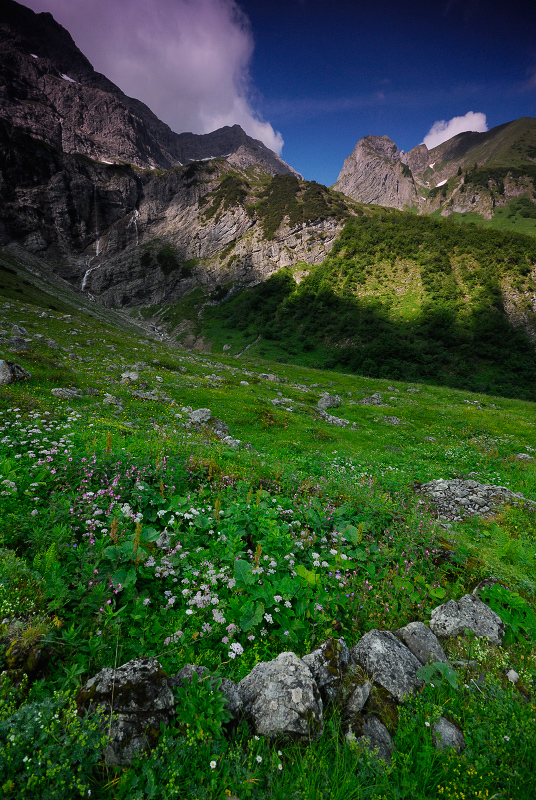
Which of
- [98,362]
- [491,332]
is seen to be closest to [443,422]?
[98,362]

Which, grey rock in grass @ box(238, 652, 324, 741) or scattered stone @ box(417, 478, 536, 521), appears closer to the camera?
grey rock in grass @ box(238, 652, 324, 741)

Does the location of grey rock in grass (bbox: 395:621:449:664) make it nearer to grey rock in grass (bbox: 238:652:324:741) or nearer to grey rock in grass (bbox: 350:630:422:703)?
grey rock in grass (bbox: 350:630:422:703)

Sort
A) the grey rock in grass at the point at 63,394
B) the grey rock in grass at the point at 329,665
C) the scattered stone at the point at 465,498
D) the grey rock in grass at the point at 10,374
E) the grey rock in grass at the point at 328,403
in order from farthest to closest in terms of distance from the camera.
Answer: the grey rock in grass at the point at 328,403 < the grey rock in grass at the point at 63,394 < the grey rock in grass at the point at 10,374 < the scattered stone at the point at 465,498 < the grey rock in grass at the point at 329,665

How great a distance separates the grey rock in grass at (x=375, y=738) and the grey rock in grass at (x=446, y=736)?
0.47 meters

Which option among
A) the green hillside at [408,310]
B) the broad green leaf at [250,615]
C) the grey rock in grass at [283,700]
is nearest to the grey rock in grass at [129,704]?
the grey rock in grass at [283,700]

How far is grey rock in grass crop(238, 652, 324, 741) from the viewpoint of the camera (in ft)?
10.1

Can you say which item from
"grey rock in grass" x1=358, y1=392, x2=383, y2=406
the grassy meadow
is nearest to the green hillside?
"grey rock in grass" x1=358, y1=392, x2=383, y2=406

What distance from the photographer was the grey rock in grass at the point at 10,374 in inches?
498

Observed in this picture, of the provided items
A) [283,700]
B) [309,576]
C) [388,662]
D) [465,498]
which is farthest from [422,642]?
[465,498]

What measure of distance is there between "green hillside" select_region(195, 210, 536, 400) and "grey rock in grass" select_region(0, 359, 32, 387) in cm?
6666

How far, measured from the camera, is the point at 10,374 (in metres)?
12.9

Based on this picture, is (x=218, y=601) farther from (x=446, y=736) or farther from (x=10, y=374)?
(x=10, y=374)

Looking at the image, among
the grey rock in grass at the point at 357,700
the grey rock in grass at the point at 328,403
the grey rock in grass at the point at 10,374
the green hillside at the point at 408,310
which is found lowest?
the grey rock in grass at the point at 328,403

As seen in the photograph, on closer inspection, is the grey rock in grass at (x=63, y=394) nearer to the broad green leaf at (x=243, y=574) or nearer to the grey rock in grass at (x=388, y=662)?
the broad green leaf at (x=243, y=574)
